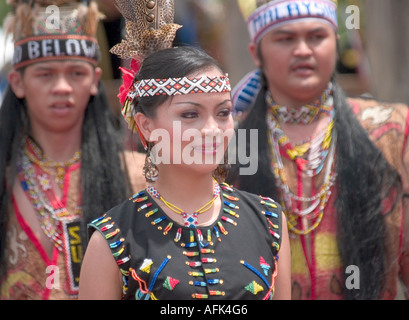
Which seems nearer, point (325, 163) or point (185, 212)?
point (185, 212)

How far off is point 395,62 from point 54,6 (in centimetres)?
304

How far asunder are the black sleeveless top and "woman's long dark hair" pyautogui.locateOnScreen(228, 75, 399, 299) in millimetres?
1086

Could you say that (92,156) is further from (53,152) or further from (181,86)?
(181,86)

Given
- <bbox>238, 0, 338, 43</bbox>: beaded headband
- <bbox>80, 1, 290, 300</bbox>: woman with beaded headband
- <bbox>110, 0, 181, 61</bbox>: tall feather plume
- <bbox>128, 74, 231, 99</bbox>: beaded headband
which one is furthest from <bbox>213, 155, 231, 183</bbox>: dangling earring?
<bbox>238, 0, 338, 43</bbox>: beaded headband

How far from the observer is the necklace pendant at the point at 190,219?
2.86m

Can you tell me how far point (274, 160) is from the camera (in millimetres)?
4129

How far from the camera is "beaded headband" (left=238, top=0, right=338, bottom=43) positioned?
418 centimetres

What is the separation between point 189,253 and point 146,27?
2.92 ft

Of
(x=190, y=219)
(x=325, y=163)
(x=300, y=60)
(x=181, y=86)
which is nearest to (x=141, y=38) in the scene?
(x=181, y=86)

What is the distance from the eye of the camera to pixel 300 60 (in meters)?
4.10

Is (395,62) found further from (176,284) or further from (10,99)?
(176,284)

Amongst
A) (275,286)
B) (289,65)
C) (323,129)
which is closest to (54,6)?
(289,65)

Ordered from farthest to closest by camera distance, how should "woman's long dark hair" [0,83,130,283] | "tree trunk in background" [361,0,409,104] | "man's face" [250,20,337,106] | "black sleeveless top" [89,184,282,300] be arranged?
"tree trunk in background" [361,0,409,104]
"woman's long dark hair" [0,83,130,283]
"man's face" [250,20,337,106]
"black sleeveless top" [89,184,282,300]

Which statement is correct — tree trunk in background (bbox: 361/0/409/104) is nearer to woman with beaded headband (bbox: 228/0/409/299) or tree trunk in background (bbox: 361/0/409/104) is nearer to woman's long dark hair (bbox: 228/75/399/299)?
woman with beaded headband (bbox: 228/0/409/299)
